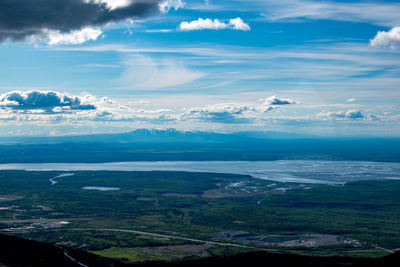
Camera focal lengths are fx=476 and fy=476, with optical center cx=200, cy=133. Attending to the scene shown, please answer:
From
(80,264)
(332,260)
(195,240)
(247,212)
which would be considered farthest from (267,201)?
(80,264)

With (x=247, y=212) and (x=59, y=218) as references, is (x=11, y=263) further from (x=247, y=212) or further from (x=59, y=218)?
(x=247, y=212)

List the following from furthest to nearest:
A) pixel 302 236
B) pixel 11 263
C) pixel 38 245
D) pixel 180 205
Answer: pixel 180 205 < pixel 302 236 < pixel 38 245 < pixel 11 263

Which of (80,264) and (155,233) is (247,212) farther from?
(80,264)

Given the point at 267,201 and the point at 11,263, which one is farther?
the point at 267,201

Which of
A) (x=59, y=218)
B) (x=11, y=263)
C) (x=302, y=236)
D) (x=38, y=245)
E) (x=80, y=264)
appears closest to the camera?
(x=11, y=263)

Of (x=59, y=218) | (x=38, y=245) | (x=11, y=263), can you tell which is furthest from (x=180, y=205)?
(x=11, y=263)

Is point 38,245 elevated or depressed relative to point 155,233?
elevated
